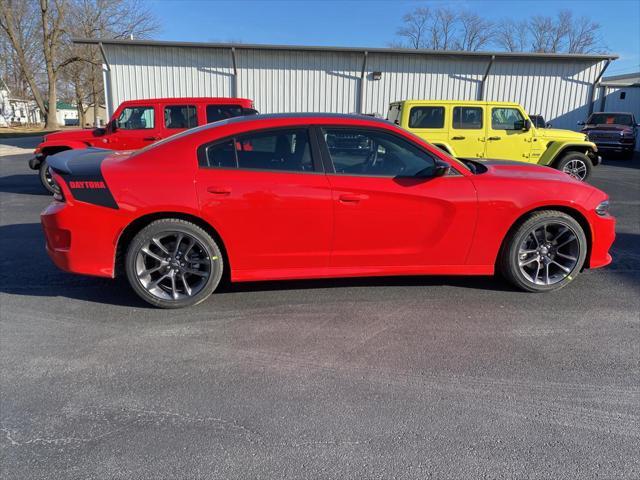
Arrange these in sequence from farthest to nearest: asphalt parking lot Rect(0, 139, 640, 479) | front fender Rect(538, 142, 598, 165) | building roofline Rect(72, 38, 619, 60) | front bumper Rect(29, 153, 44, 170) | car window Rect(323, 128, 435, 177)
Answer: building roofline Rect(72, 38, 619, 60)
front fender Rect(538, 142, 598, 165)
front bumper Rect(29, 153, 44, 170)
car window Rect(323, 128, 435, 177)
asphalt parking lot Rect(0, 139, 640, 479)

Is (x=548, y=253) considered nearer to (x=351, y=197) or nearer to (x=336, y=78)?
(x=351, y=197)

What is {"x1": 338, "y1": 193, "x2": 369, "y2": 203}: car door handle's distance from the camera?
3594mm

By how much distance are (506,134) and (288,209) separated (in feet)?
25.9

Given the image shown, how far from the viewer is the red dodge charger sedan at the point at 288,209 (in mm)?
3527

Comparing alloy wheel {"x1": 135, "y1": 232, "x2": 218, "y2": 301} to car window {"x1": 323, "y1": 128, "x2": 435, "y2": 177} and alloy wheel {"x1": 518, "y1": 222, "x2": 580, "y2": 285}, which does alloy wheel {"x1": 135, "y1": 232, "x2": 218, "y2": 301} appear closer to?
car window {"x1": 323, "y1": 128, "x2": 435, "y2": 177}

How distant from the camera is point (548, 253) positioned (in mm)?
4020

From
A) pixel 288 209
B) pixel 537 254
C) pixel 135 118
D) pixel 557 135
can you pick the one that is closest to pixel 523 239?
pixel 537 254

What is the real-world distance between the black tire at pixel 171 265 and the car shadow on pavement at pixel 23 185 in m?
6.79

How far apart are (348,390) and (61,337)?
7.13 ft

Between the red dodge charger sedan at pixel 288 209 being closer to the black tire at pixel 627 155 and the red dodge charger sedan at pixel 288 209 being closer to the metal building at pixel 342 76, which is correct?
the metal building at pixel 342 76

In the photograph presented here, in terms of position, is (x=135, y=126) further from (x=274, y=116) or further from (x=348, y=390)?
(x=348, y=390)

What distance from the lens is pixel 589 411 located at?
8.07ft

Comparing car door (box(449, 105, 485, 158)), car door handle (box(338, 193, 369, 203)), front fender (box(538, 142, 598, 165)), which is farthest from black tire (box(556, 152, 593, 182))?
car door handle (box(338, 193, 369, 203))

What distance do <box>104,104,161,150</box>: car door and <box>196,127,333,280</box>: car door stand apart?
6014 millimetres
